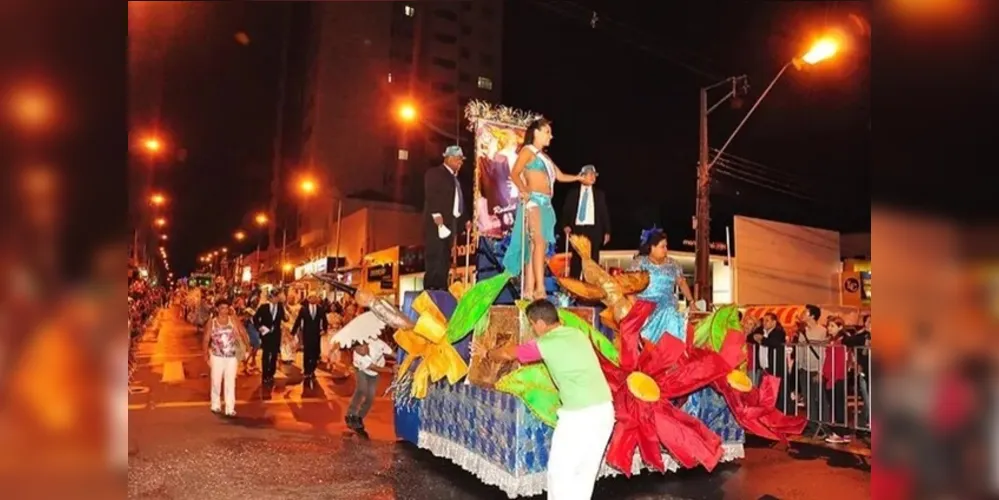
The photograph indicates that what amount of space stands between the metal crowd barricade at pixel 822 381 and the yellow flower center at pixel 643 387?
3838mm

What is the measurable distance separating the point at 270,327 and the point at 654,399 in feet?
23.1

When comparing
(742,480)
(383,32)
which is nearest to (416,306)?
(742,480)

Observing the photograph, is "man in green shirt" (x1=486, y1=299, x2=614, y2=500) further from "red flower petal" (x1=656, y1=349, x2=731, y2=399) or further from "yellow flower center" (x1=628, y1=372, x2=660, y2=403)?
"red flower petal" (x1=656, y1=349, x2=731, y2=399)

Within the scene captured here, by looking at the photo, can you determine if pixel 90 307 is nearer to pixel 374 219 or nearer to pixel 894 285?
pixel 894 285

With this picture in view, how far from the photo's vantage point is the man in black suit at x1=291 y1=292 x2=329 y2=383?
1135 centimetres

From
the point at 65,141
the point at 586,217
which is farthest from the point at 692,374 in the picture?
the point at 65,141

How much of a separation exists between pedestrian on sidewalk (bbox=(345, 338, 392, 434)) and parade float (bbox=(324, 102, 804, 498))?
0.57m

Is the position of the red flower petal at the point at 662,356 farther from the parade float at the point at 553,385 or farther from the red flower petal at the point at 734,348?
the red flower petal at the point at 734,348

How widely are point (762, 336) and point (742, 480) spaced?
12.2 ft

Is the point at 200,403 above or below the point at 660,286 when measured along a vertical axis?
below

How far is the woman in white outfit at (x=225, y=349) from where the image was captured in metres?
8.94

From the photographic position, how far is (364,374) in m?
8.14

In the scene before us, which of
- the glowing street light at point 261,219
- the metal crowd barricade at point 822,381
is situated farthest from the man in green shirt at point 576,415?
the metal crowd barricade at point 822,381

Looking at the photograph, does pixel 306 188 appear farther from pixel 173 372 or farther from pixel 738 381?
pixel 738 381
